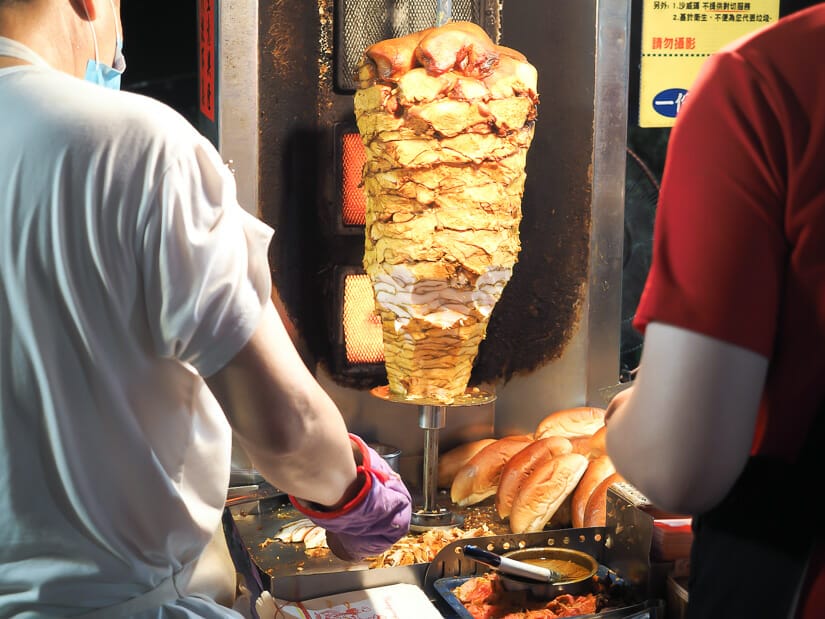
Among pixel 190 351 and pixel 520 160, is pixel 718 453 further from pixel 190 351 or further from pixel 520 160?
pixel 520 160

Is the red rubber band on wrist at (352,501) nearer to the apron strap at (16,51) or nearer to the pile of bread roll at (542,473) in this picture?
the apron strap at (16,51)

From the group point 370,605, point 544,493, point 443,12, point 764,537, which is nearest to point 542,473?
point 544,493

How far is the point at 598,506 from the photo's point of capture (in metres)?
2.63

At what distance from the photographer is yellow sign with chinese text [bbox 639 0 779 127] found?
3691mm

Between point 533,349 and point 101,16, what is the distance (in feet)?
8.02

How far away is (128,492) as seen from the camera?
46.4 inches

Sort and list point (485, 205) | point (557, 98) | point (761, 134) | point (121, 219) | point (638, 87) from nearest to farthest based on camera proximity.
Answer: point (761, 134), point (121, 219), point (485, 205), point (557, 98), point (638, 87)

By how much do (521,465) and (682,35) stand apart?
80.8 inches

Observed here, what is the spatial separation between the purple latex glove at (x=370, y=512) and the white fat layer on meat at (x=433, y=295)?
1.23 metres

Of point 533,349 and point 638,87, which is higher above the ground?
point 638,87

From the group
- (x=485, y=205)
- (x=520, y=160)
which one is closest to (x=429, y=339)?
(x=485, y=205)

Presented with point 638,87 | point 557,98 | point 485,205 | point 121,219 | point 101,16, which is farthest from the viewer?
point 638,87

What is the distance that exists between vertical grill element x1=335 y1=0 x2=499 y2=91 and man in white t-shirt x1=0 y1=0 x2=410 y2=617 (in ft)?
6.06

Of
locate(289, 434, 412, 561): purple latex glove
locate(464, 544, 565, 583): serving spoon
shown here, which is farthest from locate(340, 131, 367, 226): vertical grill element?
locate(289, 434, 412, 561): purple latex glove
